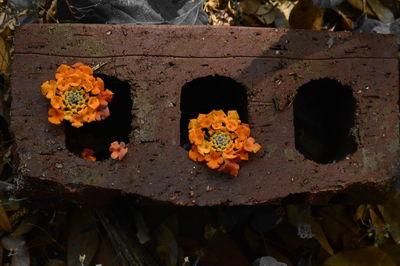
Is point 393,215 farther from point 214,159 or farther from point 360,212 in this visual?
point 214,159

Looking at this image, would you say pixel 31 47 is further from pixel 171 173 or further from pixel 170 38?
pixel 171 173

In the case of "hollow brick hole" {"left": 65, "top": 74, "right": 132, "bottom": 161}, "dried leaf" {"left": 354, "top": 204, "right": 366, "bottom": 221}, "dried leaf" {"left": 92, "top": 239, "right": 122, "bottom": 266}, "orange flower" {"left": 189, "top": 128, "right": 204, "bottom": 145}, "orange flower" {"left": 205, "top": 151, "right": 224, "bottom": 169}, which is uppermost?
"orange flower" {"left": 189, "top": 128, "right": 204, "bottom": 145}

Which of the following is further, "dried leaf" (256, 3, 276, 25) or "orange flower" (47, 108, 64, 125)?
"dried leaf" (256, 3, 276, 25)

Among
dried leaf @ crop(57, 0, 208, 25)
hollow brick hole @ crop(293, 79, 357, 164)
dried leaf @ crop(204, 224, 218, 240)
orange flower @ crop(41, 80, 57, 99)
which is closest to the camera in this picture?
orange flower @ crop(41, 80, 57, 99)

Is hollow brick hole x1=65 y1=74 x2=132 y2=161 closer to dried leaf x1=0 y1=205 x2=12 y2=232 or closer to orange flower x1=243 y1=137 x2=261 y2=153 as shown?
dried leaf x1=0 y1=205 x2=12 y2=232

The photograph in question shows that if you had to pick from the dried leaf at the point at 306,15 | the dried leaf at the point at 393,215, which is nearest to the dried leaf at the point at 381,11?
the dried leaf at the point at 306,15

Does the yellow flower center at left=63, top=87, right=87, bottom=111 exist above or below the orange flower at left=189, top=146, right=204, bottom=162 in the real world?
above

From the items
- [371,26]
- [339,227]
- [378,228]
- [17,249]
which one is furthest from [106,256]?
[371,26]

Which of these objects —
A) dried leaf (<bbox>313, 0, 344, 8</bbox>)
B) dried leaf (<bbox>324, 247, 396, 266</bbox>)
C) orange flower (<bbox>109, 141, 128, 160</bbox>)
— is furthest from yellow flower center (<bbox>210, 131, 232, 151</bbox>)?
dried leaf (<bbox>324, 247, 396, 266</bbox>)
